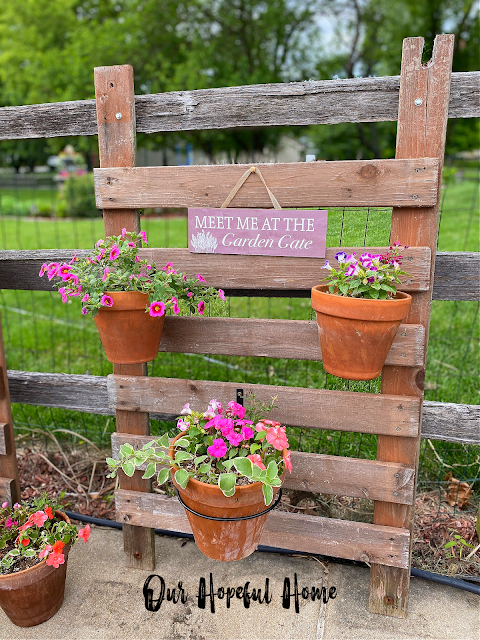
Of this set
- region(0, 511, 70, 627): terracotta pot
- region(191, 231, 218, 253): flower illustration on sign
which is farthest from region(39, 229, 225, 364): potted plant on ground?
region(0, 511, 70, 627): terracotta pot

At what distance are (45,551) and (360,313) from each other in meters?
1.46

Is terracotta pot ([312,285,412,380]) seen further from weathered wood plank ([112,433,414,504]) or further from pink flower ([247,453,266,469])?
weathered wood plank ([112,433,414,504])

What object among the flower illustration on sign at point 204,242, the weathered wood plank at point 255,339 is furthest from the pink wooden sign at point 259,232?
the weathered wood plank at point 255,339

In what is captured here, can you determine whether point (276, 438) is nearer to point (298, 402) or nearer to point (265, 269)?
point (298, 402)

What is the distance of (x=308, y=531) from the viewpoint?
80.7 inches

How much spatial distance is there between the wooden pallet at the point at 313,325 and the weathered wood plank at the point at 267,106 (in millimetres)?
26

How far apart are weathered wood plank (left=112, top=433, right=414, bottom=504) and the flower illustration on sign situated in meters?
0.87

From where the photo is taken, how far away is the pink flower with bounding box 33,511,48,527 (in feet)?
6.37

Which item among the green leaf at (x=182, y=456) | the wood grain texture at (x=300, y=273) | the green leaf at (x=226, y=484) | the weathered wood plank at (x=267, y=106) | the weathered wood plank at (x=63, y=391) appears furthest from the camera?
the weathered wood plank at (x=63, y=391)

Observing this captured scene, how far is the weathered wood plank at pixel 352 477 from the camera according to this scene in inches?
74.9

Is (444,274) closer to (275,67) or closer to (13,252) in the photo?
(13,252)

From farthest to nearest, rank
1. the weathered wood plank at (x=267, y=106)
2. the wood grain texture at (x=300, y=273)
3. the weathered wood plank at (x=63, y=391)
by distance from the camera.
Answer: the weathered wood plank at (x=63, y=391) → the wood grain texture at (x=300, y=273) → the weathered wood plank at (x=267, y=106)

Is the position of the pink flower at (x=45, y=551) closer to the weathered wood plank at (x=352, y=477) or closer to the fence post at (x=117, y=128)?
the fence post at (x=117, y=128)

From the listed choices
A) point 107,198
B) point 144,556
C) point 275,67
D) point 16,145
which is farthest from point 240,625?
point 16,145
